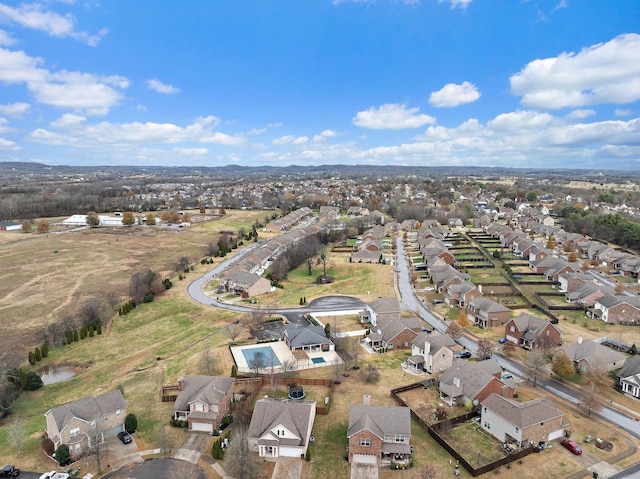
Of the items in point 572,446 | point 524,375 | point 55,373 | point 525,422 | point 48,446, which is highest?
point 525,422

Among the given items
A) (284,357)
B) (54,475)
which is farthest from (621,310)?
(54,475)

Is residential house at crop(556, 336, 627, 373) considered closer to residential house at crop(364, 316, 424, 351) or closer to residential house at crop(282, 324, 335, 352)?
residential house at crop(364, 316, 424, 351)

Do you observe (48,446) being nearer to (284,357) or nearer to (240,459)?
(240,459)

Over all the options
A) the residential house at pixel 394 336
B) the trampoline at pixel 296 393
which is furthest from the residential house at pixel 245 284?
the trampoline at pixel 296 393

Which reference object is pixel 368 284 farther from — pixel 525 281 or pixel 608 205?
pixel 608 205

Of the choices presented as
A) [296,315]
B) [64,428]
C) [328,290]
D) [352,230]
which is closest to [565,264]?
[328,290]

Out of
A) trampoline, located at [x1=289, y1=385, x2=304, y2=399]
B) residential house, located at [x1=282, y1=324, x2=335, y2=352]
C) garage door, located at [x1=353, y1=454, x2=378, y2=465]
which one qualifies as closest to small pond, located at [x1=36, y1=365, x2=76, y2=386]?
residential house, located at [x1=282, y1=324, x2=335, y2=352]

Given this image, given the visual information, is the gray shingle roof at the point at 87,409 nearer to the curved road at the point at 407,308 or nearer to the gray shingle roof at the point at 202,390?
the gray shingle roof at the point at 202,390
